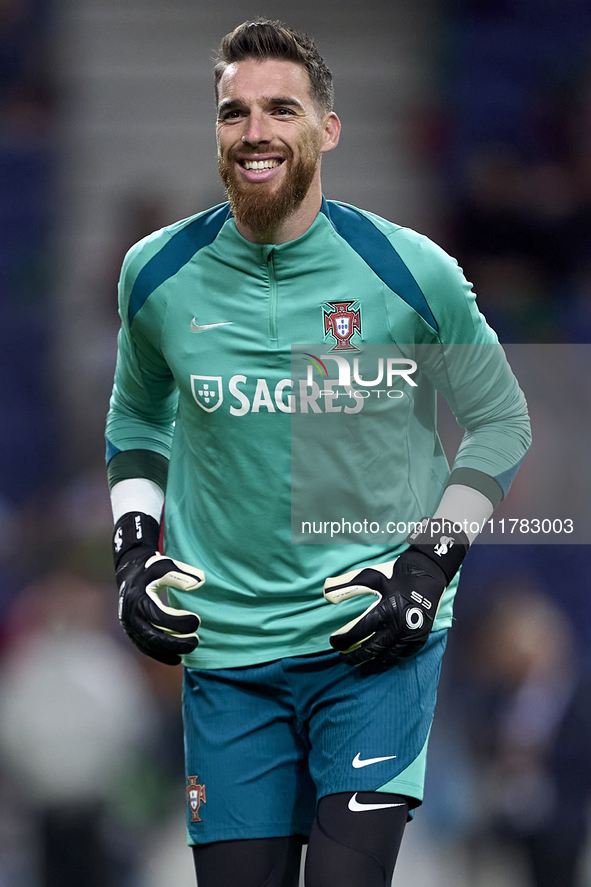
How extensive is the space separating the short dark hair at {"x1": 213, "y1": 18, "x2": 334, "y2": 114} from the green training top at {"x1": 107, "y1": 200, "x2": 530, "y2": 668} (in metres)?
0.24

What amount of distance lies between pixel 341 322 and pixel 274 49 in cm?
51

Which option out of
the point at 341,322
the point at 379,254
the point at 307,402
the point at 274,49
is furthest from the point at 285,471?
the point at 274,49

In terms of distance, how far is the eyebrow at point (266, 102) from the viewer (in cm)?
192

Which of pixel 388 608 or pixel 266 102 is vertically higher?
pixel 266 102

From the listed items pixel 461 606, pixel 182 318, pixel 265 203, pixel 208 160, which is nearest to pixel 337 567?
pixel 182 318

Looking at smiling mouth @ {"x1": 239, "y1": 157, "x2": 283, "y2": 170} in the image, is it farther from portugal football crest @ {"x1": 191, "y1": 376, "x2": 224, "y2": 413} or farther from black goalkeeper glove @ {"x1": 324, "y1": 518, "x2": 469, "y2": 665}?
black goalkeeper glove @ {"x1": 324, "y1": 518, "x2": 469, "y2": 665}

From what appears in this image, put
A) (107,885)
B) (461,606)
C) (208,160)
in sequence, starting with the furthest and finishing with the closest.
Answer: (208,160) → (461,606) → (107,885)

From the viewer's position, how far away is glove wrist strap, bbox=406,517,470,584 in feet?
6.07

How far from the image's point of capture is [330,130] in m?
2.07

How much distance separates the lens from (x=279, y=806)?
1879 mm

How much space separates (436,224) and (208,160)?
3.30ft

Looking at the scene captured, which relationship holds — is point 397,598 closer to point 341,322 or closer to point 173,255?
point 341,322

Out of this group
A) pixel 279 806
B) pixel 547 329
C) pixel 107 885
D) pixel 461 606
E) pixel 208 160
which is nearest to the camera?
pixel 279 806

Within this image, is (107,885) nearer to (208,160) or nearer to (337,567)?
(337,567)
